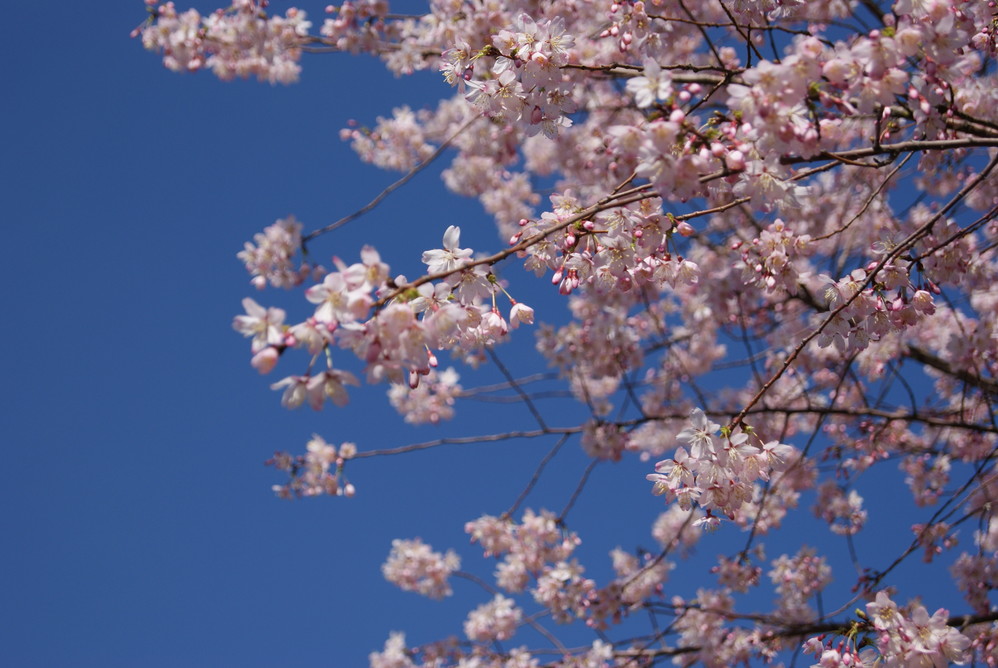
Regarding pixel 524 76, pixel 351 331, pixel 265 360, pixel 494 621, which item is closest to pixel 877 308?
pixel 524 76

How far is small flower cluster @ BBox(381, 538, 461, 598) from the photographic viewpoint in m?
6.85

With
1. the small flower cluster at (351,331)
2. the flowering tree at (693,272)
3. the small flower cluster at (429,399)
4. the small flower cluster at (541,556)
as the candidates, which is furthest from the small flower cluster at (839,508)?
the small flower cluster at (351,331)

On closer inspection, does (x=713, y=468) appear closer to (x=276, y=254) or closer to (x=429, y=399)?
(x=276, y=254)

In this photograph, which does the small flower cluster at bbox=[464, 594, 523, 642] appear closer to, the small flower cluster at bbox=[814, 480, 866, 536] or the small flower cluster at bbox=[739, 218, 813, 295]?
the small flower cluster at bbox=[814, 480, 866, 536]

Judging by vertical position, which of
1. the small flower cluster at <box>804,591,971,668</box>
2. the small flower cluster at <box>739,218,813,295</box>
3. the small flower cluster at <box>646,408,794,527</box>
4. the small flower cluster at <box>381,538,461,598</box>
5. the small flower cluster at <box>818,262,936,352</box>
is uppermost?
the small flower cluster at <box>381,538,461,598</box>

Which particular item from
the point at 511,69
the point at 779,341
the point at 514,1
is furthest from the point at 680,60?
the point at 511,69

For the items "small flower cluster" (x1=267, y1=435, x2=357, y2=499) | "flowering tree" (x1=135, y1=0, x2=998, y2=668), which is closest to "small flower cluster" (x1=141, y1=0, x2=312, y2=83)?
"flowering tree" (x1=135, y1=0, x2=998, y2=668)

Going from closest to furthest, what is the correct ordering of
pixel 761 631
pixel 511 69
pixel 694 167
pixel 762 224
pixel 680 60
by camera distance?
pixel 694 167 → pixel 511 69 → pixel 761 631 → pixel 762 224 → pixel 680 60

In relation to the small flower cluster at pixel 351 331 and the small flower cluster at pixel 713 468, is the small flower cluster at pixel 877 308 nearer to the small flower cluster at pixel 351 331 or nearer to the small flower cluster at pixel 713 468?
the small flower cluster at pixel 713 468

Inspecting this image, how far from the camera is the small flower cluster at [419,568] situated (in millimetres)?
6852

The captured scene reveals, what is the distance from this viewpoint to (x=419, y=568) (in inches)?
270

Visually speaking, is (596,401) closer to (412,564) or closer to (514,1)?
(412,564)

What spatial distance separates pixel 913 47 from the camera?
5.99 feet

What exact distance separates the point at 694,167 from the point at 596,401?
5739mm
